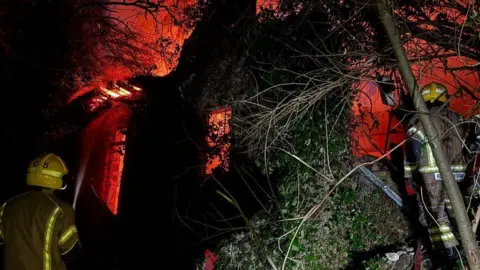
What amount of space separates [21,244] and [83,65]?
10.5 metres

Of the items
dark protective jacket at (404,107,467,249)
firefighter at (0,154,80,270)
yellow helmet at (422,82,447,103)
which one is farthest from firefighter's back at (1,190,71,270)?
yellow helmet at (422,82,447,103)

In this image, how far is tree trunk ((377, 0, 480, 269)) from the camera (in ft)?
7.95

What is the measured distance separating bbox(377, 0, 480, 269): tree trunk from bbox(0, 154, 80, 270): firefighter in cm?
353

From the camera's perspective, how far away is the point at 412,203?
19.3 feet

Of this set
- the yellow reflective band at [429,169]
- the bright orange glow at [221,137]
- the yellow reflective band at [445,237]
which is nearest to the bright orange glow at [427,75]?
the yellow reflective band at [429,169]

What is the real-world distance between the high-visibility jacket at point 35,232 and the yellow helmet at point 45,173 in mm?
116

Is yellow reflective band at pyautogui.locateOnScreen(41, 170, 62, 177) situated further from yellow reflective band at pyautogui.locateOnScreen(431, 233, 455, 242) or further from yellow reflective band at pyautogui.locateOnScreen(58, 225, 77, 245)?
yellow reflective band at pyautogui.locateOnScreen(431, 233, 455, 242)

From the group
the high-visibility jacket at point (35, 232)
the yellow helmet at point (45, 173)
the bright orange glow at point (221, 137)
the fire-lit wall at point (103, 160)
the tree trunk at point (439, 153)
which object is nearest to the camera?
the tree trunk at point (439, 153)

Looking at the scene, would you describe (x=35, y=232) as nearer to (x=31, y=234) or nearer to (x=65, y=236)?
(x=31, y=234)

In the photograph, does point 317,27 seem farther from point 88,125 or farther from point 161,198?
point 88,125

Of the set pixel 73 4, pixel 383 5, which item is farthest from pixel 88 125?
pixel 383 5

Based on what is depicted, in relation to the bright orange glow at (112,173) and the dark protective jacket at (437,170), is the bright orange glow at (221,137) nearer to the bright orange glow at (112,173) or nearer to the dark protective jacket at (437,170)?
the dark protective jacket at (437,170)

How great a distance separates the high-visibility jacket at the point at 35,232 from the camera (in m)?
3.35

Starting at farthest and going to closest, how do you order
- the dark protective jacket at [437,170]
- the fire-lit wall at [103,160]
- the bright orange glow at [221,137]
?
the fire-lit wall at [103,160], the bright orange glow at [221,137], the dark protective jacket at [437,170]
